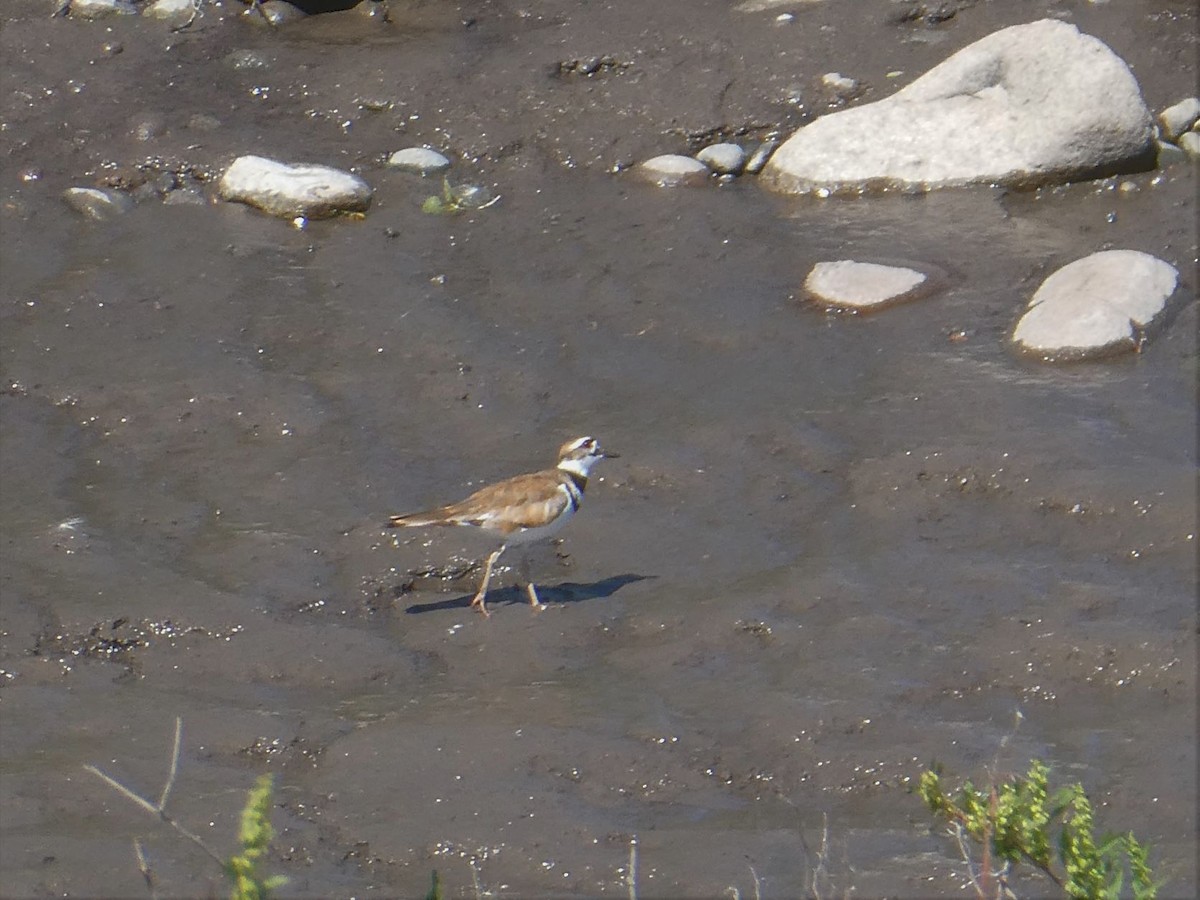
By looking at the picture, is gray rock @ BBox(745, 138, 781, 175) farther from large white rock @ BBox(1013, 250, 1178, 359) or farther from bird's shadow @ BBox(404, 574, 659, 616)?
bird's shadow @ BBox(404, 574, 659, 616)

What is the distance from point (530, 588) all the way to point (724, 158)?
5.25 metres

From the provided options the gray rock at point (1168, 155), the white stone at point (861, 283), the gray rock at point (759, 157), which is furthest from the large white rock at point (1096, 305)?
the gray rock at point (759, 157)

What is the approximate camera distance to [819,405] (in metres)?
9.22

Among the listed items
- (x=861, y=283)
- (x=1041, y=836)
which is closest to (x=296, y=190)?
(x=861, y=283)

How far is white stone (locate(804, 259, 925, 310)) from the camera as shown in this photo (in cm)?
1024

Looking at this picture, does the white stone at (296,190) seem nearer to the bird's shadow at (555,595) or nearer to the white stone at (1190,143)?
the bird's shadow at (555,595)

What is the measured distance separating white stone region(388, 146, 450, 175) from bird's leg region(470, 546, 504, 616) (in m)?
4.86

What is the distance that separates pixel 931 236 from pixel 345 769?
6296 millimetres

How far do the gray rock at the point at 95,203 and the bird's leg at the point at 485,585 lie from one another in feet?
16.2

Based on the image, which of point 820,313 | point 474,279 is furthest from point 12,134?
point 820,313

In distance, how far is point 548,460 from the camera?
29.1ft

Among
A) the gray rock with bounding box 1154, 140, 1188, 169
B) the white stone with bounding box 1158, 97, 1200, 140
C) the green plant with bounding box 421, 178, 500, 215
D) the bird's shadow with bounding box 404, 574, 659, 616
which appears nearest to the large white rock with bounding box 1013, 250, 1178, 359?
the gray rock with bounding box 1154, 140, 1188, 169

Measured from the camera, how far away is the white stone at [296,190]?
454 inches

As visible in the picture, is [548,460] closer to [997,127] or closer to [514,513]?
[514,513]
